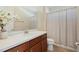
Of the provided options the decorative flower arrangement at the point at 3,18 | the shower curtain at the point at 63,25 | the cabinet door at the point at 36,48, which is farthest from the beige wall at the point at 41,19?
the decorative flower arrangement at the point at 3,18

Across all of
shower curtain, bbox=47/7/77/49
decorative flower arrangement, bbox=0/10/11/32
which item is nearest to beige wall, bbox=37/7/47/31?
shower curtain, bbox=47/7/77/49

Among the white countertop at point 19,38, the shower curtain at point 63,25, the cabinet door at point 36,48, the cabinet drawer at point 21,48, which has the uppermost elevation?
the shower curtain at point 63,25

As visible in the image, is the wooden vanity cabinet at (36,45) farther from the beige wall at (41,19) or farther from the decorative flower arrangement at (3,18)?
the decorative flower arrangement at (3,18)

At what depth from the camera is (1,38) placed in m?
1.27

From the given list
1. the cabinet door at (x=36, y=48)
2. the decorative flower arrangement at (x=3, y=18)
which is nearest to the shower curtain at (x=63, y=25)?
the cabinet door at (x=36, y=48)

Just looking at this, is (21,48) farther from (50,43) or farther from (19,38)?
(50,43)

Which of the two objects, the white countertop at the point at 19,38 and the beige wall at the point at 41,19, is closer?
the white countertop at the point at 19,38

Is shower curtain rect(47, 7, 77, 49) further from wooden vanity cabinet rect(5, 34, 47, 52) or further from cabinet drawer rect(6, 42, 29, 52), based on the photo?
cabinet drawer rect(6, 42, 29, 52)

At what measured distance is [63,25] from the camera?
1333 millimetres

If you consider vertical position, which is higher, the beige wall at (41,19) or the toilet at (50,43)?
the beige wall at (41,19)

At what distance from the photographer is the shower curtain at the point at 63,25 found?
1322mm

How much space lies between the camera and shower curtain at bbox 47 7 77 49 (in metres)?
1.32
